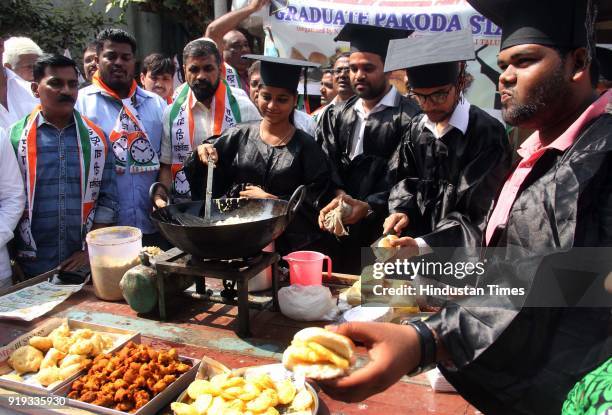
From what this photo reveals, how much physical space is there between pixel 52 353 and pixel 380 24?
4.47m

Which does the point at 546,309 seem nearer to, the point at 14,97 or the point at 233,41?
the point at 14,97

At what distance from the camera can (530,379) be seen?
1.30m

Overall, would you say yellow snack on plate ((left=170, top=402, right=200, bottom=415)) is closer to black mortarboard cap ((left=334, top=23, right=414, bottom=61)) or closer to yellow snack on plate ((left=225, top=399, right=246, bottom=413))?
yellow snack on plate ((left=225, top=399, right=246, bottom=413))

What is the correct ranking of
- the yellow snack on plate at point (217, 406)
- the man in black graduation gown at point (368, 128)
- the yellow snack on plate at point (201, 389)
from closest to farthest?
the yellow snack on plate at point (217, 406)
the yellow snack on plate at point (201, 389)
the man in black graduation gown at point (368, 128)

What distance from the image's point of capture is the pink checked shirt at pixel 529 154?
4.58 feet

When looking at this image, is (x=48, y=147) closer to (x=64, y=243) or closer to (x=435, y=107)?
(x=64, y=243)

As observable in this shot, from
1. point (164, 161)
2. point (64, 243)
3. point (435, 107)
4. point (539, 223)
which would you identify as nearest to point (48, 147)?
point (64, 243)

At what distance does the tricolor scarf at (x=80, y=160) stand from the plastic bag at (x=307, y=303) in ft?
5.59

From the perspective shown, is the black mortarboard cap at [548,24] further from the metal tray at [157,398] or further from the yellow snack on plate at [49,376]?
the yellow snack on plate at [49,376]

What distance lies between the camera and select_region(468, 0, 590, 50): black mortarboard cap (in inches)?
57.4

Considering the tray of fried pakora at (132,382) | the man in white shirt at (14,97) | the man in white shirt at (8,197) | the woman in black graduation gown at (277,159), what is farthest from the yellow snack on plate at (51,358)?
the man in white shirt at (14,97)

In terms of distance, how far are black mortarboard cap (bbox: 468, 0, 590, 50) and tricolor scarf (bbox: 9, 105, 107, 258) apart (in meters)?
2.68

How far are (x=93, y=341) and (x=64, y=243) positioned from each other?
4.98 feet

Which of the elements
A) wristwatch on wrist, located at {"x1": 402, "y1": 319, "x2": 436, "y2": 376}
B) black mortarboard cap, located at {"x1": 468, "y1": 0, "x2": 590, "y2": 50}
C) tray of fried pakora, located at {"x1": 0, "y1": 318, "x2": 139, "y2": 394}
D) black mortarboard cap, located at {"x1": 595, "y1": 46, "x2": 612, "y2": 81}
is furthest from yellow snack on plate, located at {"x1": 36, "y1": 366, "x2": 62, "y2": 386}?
black mortarboard cap, located at {"x1": 595, "y1": 46, "x2": 612, "y2": 81}
